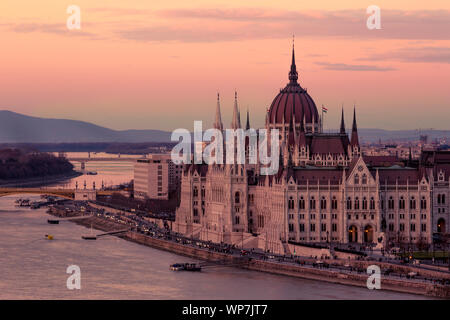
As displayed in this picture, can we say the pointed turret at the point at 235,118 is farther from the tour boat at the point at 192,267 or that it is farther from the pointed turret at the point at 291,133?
the tour boat at the point at 192,267

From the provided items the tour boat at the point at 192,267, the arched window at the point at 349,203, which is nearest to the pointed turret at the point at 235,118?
the arched window at the point at 349,203

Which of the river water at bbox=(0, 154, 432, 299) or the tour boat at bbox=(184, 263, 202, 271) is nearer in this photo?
the river water at bbox=(0, 154, 432, 299)

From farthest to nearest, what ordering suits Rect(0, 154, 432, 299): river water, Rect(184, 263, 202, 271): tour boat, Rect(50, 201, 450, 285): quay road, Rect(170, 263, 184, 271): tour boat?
Rect(184, 263, 202, 271): tour boat < Rect(170, 263, 184, 271): tour boat < Rect(50, 201, 450, 285): quay road < Rect(0, 154, 432, 299): river water

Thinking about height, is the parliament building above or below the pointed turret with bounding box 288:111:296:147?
below

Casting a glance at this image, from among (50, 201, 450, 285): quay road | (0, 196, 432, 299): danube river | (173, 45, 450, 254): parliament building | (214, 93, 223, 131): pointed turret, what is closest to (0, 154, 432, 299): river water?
(0, 196, 432, 299): danube river

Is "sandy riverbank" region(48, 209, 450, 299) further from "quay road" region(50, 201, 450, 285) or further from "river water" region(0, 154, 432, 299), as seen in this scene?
"river water" region(0, 154, 432, 299)
